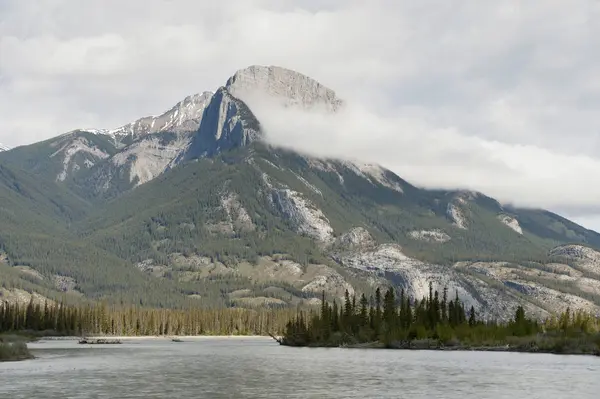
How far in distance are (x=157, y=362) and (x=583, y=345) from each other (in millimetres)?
94783

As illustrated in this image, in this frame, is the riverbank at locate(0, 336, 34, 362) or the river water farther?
the riverbank at locate(0, 336, 34, 362)

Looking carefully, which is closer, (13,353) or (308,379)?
(308,379)

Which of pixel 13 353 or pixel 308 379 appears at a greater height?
pixel 13 353

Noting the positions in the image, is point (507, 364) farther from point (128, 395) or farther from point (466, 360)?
point (128, 395)

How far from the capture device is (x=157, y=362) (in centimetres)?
15912

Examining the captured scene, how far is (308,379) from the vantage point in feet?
372

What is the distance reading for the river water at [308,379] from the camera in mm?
93500

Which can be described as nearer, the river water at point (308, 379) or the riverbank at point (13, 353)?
the river water at point (308, 379)

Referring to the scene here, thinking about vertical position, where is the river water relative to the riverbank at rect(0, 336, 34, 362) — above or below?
below

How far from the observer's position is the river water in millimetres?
93500

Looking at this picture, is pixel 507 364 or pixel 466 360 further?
pixel 466 360

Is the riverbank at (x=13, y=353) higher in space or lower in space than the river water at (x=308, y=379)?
higher

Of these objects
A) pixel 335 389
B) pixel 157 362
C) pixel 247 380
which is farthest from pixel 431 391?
pixel 157 362

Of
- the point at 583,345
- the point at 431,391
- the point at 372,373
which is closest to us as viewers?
the point at 431,391
